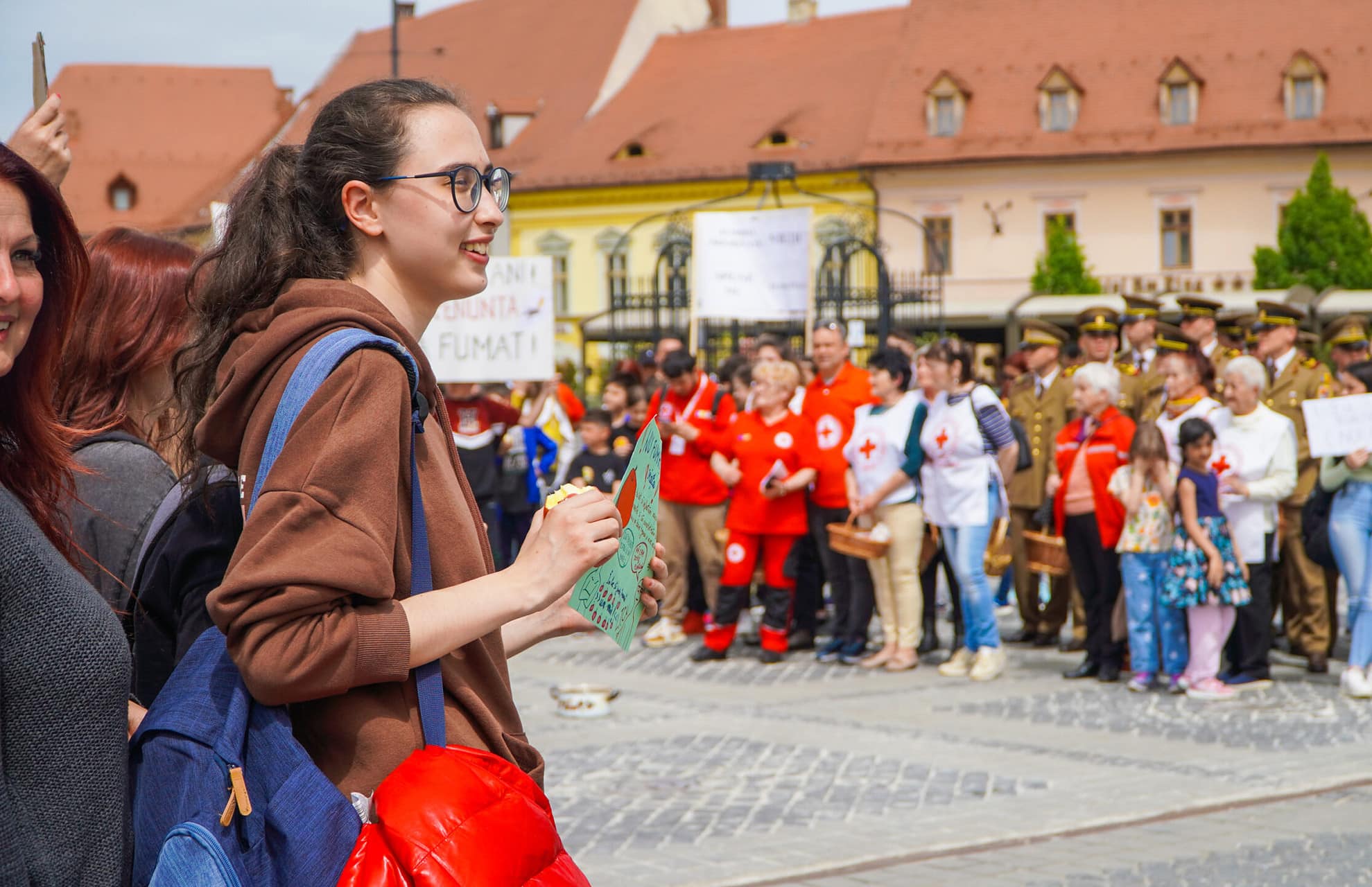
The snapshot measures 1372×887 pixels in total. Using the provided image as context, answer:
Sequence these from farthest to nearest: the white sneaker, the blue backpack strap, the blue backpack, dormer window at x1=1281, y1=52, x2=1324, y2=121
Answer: dormer window at x1=1281, y1=52, x2=1324, y2=121 < the white sneaker < the blue backpack strap < the blue backpack

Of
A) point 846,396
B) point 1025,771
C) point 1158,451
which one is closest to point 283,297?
point 1025,771

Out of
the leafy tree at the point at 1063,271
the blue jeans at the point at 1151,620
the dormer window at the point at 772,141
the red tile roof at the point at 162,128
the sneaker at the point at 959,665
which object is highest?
the red tile roof at the point at 162,128

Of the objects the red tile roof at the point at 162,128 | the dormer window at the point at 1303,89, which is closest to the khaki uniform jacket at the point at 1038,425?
the dormer window at the point at 1303,89

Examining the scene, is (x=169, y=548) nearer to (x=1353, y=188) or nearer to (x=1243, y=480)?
(x=1243, y=480)

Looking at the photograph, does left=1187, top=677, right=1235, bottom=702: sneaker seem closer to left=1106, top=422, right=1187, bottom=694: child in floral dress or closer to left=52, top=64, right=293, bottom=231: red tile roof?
left=1106, top=422, right=1187, bottom=694: child in floral dress

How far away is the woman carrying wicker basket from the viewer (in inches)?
405

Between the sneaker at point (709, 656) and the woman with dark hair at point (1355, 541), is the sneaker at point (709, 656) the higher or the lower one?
the lower one

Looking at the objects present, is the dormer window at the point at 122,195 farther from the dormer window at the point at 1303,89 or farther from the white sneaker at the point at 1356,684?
the white sneaker at the point at 1356,684

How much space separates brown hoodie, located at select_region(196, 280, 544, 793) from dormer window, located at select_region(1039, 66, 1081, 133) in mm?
48393

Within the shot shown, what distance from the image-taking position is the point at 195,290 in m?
2.48

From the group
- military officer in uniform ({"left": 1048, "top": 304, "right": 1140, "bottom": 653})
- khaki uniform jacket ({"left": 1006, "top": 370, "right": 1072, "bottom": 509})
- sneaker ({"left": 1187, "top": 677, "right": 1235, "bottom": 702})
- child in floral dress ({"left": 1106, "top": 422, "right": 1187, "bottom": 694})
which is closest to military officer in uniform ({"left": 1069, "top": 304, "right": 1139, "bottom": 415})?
military officer in uniform ({"left": 1048, "top": 304, "right": 1140, "bottom": 653})

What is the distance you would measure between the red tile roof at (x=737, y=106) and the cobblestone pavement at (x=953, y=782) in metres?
41.3

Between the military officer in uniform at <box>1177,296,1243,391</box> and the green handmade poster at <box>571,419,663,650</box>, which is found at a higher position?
the military officer in uniform at <box>1177,296,1243,391</box>

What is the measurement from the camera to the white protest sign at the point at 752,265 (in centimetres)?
1501
